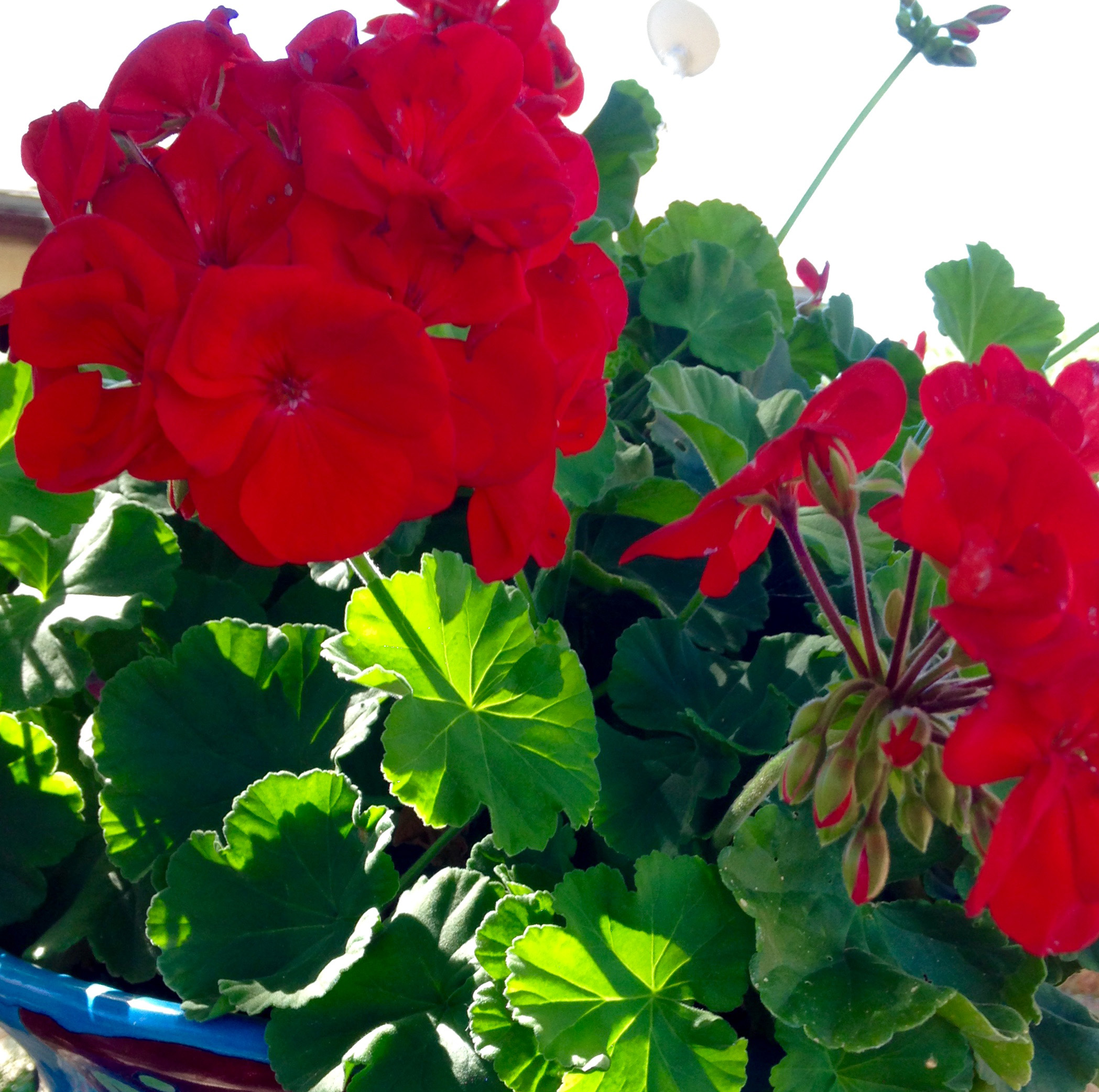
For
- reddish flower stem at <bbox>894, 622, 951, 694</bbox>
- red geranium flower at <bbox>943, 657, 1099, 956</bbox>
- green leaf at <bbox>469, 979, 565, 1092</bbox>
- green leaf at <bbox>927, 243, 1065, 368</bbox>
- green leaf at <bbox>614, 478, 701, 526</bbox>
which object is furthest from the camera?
green leaf at <bbox>927, 243, 1065, 368</bbox>

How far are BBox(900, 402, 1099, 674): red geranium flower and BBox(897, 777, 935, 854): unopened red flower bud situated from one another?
123mm

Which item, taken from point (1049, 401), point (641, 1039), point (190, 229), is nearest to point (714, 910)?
point (641, 1039)

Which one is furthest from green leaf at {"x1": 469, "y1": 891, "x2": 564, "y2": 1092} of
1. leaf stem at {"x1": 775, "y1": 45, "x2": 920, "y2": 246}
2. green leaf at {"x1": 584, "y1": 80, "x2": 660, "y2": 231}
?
leaf stem at {"x1": 775, "y1": 45, "x2": 920, "y2": 246}

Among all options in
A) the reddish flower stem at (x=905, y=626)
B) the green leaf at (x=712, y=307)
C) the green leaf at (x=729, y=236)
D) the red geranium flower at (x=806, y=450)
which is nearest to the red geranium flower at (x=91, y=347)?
Result: the red geranium flower at (x=806, y=450)

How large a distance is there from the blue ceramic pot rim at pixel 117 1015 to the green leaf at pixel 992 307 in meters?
0.88

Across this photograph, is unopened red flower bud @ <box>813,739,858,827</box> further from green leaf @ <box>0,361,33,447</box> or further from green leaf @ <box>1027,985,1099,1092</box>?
green leaf @ <box>0,361,33,447</box>

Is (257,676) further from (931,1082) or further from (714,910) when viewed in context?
(931,1082)

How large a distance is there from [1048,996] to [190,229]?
2.15ft

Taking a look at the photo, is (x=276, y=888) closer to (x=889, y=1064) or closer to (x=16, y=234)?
(x=889, y=1064)

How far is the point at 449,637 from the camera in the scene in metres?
0.58

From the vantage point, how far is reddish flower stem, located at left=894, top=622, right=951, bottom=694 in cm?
40

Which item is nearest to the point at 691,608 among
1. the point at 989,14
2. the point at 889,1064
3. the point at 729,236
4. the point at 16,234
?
the point at 889,1064

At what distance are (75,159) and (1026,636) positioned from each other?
0.37 m

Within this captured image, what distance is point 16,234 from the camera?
1.33 m
